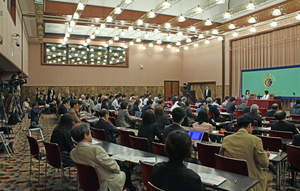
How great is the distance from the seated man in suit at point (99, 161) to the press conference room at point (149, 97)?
0.01 meters

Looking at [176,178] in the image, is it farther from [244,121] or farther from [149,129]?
[149,129]

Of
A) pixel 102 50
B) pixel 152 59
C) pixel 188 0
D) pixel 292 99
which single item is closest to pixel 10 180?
pixel 188 0

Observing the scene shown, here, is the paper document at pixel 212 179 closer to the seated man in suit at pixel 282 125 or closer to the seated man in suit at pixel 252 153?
the seated man in suit at pixel 252 153

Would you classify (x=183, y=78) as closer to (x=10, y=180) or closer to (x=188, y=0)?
(x=188, y=0)

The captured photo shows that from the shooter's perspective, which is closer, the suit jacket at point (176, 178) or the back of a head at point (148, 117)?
the suit jacket at point (176, 178)

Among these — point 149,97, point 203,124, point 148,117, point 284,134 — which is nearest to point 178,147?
point 148,117

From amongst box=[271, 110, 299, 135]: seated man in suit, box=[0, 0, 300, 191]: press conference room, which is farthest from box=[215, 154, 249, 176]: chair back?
box=[271, 110, 299, 135]: seated man in suit

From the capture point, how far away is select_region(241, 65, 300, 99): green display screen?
1338 cm

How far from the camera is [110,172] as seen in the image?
2.90m

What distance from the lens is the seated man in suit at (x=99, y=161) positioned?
9.24ft

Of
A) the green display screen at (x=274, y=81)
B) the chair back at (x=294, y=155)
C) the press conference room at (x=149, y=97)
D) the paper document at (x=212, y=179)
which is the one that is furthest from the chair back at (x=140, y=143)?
the green display screen at (x=274, y=81)

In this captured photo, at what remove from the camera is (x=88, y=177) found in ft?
9.21

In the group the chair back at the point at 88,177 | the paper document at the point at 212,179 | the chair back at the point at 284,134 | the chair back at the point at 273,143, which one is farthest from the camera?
the chair back at the point at 284,134

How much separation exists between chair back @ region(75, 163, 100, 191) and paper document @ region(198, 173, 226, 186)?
1.17 metres
